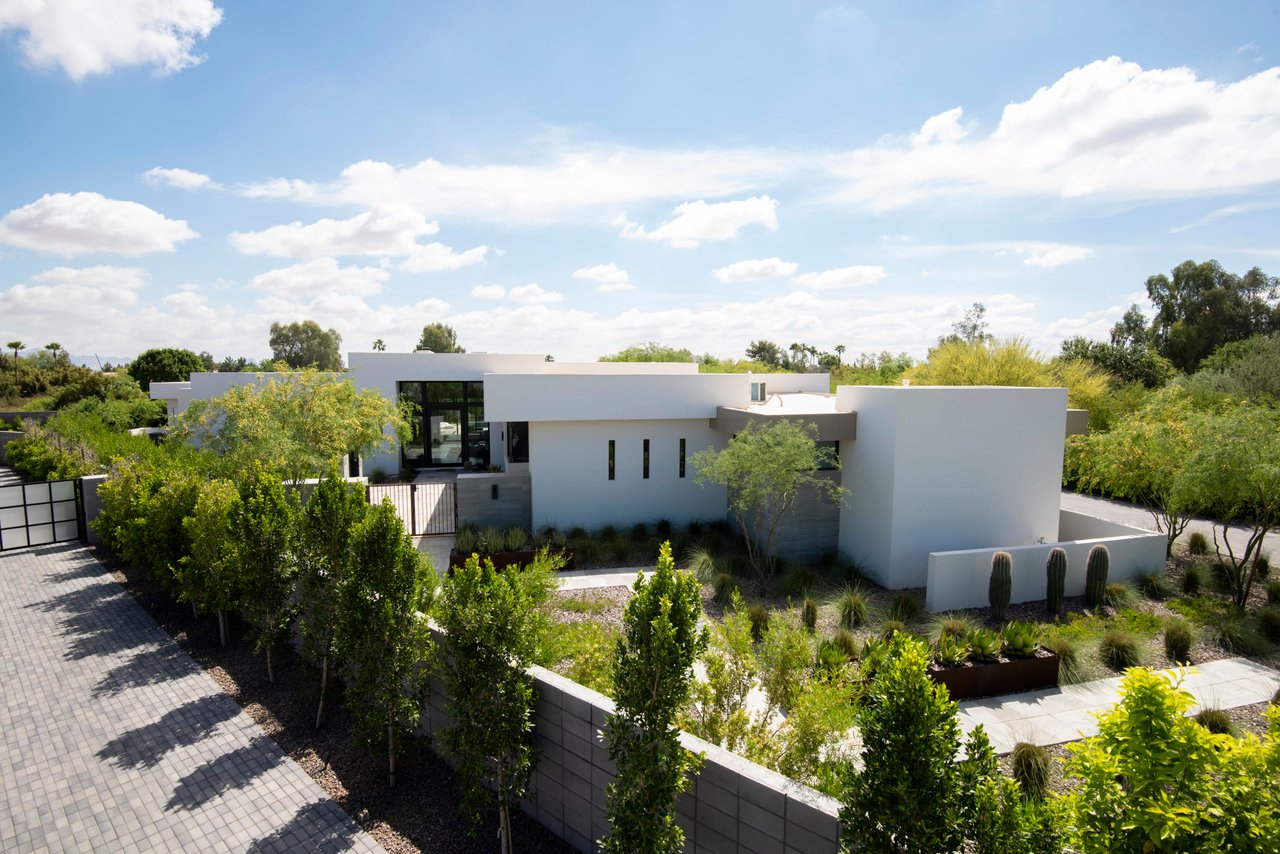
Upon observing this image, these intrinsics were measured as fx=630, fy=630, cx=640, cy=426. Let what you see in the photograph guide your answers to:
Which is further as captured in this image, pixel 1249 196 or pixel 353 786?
pixel 1249 196

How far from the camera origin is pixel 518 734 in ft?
16.0

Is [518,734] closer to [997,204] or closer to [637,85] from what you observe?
[637,85]

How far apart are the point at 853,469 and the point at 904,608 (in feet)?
11.4

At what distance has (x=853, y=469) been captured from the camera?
1305 centimetres

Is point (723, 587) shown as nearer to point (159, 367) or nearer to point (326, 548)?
point (326, 548)

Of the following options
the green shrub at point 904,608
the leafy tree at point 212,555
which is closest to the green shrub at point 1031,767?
the green shrub at point 904,608

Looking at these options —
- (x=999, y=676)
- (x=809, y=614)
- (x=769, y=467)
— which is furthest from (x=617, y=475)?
(x=999, y=676)

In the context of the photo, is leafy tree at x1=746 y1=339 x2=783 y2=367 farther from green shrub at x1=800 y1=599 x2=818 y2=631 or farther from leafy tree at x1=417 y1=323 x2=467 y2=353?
green shrub at x1=800 y1=599 x2=818 y2=631

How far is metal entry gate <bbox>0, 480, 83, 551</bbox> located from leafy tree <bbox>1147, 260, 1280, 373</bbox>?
48979 millimetres

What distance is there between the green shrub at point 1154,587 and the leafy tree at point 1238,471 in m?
0.96

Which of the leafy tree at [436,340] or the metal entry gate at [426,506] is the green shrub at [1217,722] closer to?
the metal entry gate at [426,506]

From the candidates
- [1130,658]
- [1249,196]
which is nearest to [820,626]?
[1130,658]

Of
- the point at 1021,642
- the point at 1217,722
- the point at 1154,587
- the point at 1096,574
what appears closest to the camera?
the point at 1217,722

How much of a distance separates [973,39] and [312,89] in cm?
1111
